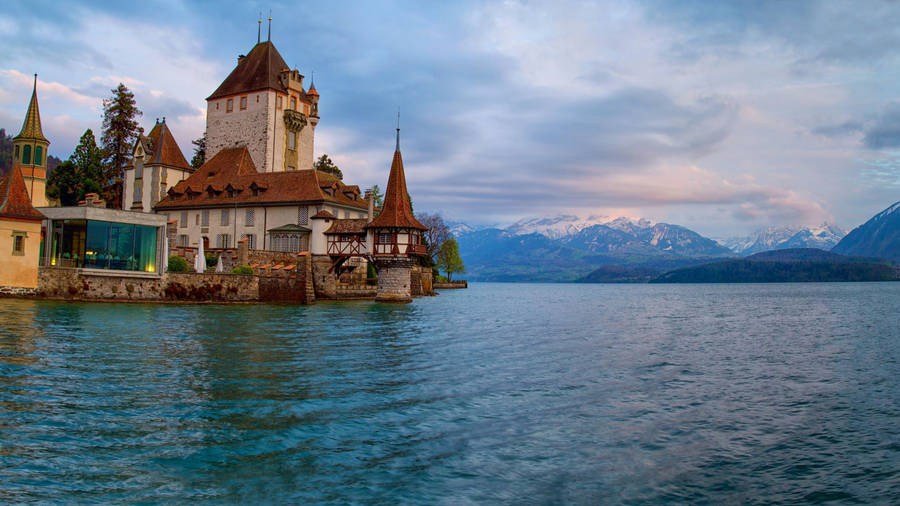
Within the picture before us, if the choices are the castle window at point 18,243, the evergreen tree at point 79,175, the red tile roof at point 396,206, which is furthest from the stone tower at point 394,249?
the evergreen tree at point 79,175

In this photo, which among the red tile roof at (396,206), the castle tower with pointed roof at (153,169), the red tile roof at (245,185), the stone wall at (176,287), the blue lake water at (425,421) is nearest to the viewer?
the blue lake water at (425,421)

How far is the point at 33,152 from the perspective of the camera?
48781 millimetres

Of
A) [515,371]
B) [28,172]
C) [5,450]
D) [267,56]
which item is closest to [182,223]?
[28,172]

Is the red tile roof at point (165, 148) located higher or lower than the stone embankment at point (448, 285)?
higher

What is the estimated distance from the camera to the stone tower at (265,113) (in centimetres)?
6938

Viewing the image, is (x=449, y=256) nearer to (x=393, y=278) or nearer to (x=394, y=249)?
(x=393, y=278)

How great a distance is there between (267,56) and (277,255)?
30.8 meters

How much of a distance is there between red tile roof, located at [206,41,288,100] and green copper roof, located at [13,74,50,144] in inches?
963

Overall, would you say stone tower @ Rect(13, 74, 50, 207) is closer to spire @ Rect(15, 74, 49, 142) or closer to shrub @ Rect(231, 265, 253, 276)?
spire @ Rect(15, 74, 49, 142)

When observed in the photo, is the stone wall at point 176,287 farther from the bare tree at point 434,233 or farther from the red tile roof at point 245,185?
the bare tree at point 434,233

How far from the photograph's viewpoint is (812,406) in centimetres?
1498

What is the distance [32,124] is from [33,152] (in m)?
2.35

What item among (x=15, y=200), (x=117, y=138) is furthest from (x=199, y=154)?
(x=15, y=200)

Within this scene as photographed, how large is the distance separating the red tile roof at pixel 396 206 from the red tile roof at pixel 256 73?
78.5 feet
